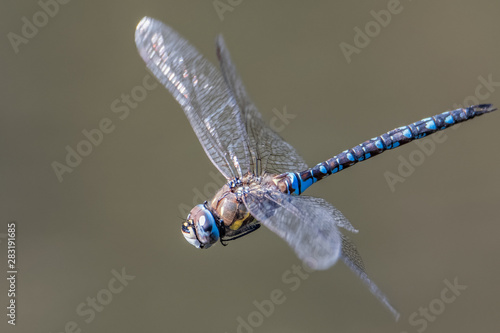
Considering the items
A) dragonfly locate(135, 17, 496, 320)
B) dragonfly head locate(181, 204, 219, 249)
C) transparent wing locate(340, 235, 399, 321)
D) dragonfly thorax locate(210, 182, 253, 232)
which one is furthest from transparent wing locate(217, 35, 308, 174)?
transparent wing locate(340, 235, 399, 321)

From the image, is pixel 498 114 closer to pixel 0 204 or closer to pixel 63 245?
pixel 63 245

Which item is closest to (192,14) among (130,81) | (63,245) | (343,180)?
→ (130,81)

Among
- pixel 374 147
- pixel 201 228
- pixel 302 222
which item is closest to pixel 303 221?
pixel 302 222

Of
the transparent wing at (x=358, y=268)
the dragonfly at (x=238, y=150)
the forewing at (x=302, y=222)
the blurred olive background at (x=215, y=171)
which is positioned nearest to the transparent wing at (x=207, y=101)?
the dragonfly at (x=238, y=150)

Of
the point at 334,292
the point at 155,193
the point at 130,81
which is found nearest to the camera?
the point at 334,292

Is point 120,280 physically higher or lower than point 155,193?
lower

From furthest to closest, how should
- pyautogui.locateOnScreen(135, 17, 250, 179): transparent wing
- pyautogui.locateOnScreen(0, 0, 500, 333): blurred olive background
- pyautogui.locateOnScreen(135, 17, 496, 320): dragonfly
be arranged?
pyautogui.locateOnScreen(0, 0, 500, 333): blurred olive background → pyautogui.locateOnScreen(135, 17, 250, 179): transparent wing → pyautogui.locateOnScreen(135, 17, 496, 320): dragonfly

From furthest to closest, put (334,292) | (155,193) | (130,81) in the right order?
(130,81), (155,193), (334,292)

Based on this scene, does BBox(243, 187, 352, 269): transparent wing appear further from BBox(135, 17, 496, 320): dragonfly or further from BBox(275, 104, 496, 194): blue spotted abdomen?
BBox(275, 104, 496, 194): blue spotted abdomen
